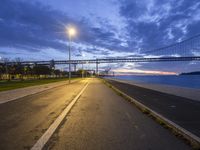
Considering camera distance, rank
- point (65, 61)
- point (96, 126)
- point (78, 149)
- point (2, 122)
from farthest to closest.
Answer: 1. point (65, 61)
2. point (2, 122)
3. point (96, 126)
4. point (78, 149)

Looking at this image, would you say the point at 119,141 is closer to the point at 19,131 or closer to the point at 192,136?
the point at 192,136

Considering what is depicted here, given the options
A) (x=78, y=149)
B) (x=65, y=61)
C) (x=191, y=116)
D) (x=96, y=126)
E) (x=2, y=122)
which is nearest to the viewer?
(x=78, y=149)

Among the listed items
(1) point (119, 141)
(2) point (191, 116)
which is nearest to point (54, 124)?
(1) point (119, 141)

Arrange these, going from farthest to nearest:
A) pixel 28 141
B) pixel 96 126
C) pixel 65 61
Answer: pixel 65 61 → pixel 96 126 → pixel 28 141

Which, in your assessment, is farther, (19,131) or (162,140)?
(19,131)

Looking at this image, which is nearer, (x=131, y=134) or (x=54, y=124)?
(x=131, y=134)

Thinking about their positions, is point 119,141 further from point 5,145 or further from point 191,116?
point 191,116

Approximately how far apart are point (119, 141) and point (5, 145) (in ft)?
8.62

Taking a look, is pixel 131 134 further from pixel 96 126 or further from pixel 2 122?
pixel 2 122

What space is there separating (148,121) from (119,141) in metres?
3.42

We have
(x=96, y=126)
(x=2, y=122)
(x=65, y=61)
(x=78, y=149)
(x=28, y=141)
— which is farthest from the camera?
(x=65, y=61)

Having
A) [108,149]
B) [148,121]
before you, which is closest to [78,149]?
[108,149]

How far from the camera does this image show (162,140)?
23.4 ft

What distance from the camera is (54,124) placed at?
9414 millimetres
